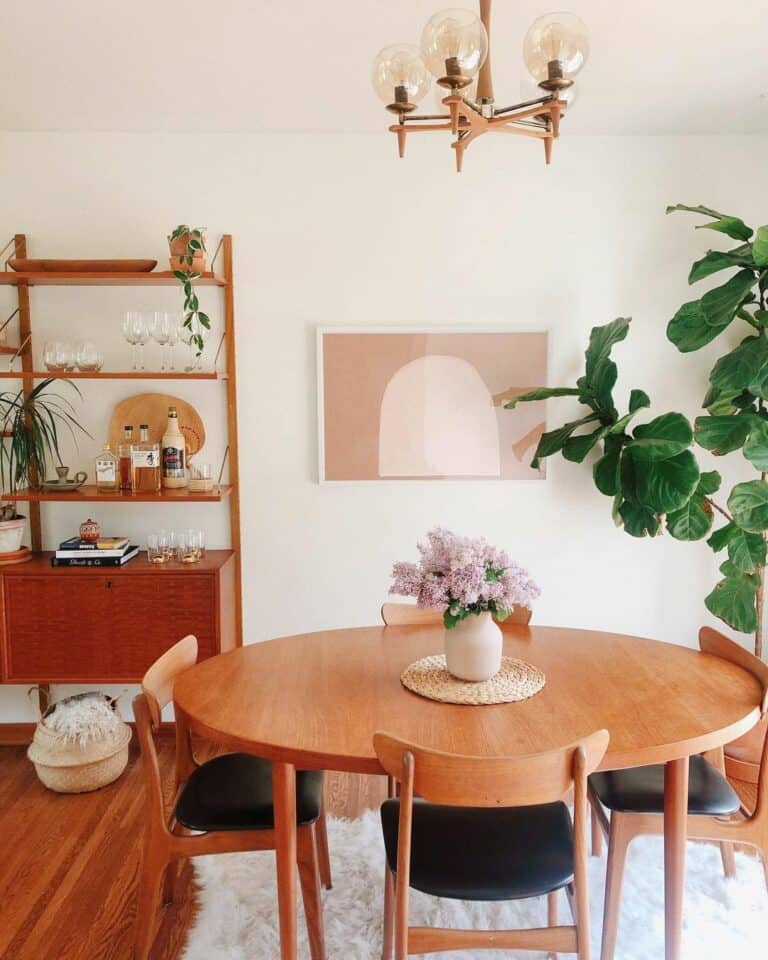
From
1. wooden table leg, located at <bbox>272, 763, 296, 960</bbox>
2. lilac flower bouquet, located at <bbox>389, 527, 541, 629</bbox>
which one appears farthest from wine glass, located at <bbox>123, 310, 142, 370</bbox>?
wooden table leg, located at <bbox>272, 763, 296, 960</bbox>

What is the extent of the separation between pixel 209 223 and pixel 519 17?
1.59 meters

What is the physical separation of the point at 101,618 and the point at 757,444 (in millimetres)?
2622

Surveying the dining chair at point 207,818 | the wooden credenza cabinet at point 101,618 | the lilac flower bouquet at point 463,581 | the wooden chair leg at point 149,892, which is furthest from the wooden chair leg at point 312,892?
the wooden credenza cabinet at point 101,618

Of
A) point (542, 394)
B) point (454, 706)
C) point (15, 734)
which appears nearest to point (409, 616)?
point (454, 706)

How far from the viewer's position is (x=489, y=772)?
160cm

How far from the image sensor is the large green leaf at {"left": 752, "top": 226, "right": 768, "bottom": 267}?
9.18 feet

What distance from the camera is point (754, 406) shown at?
3.17 m

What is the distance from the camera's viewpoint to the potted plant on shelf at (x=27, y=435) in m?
3.41

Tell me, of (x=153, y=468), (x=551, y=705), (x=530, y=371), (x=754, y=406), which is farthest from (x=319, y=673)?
(x=754, y=406)

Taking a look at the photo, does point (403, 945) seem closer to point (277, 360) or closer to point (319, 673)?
point (319, 673)

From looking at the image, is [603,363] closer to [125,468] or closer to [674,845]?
[674,845]

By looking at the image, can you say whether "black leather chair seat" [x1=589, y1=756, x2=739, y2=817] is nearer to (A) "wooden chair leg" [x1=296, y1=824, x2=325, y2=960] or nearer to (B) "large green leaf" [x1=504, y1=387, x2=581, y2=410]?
(A) "wooden chair leg" [x1=296, y1=824, x2=325, y2=960]

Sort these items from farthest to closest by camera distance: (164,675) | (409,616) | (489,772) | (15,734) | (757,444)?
(15,734)
(757,444)
(409,616)
(164,675)
(489,772)

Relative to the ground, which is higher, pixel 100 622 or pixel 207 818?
pixel 100 622
